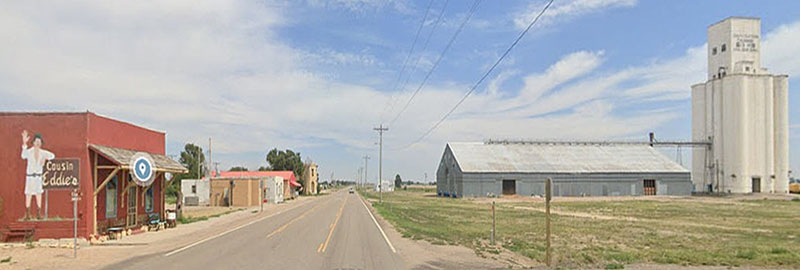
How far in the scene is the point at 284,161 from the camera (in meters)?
138

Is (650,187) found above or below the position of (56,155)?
below

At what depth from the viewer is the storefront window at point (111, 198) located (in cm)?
2434

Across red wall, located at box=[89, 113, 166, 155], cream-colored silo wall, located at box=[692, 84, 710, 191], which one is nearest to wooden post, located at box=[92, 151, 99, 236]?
red wall, located at box=[89, 113, 166, 155]

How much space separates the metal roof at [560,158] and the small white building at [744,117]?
25.0ft

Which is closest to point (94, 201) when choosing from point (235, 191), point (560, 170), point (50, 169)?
point (50, 169)

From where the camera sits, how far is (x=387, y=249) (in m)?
19.6

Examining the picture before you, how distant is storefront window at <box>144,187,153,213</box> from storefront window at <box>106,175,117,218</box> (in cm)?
392

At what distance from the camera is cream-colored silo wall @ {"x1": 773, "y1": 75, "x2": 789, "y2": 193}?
8869 centimetres

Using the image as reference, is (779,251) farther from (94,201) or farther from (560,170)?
(560,170)

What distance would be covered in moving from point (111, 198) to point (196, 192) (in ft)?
143

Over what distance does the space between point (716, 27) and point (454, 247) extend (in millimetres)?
90784

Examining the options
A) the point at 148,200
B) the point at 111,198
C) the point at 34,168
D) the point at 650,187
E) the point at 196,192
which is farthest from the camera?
the point at 650,187

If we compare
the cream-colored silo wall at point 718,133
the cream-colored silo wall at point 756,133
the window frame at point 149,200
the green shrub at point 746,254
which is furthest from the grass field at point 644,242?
the cream-colored silo wall at point 718,133

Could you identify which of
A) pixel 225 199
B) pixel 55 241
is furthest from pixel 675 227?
pixel 225 199
